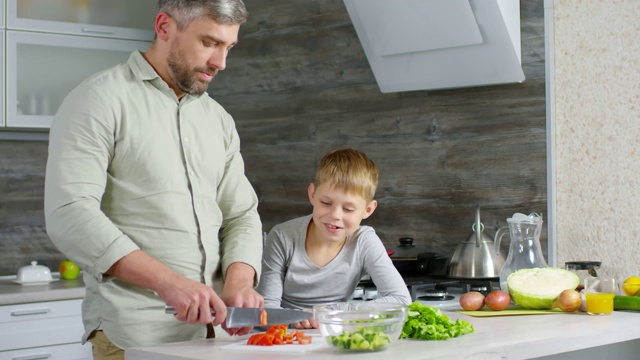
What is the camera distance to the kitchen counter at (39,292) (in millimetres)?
3289

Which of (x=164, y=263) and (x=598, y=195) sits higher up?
(x=598, y=195)

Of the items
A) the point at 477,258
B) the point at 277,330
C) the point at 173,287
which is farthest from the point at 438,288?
the point at 173,287

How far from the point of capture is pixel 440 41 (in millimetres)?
3035

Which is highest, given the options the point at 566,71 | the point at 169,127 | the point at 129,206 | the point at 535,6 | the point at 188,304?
the point at 535,6

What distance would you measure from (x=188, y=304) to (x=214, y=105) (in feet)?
1.97

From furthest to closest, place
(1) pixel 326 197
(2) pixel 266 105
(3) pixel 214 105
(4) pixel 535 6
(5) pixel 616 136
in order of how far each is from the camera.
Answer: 1. (2) pixel 266 105
2. (4) pixel 535 6
3. (5) pixel 616 136
4. (1) pixel 326 197
5. (3) pixel 214 105

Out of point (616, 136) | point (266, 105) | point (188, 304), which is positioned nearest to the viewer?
point (188, 304)

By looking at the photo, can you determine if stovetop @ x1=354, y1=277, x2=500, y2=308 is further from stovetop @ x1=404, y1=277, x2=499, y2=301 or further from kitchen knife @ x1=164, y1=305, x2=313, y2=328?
kitchen knife @ x1=164, y1=305, x2=313, y2=328

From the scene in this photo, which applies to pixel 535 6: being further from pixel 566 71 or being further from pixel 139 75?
pixel 139 75

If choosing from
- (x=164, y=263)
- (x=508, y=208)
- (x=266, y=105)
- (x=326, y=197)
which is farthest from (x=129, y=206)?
(x=266, y=105)

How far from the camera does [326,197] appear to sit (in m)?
2.42

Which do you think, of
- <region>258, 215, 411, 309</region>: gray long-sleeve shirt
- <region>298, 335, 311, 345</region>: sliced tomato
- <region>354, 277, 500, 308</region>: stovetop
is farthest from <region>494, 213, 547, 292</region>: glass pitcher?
<region>298, 335, 311, 345</region>: sliced tomato

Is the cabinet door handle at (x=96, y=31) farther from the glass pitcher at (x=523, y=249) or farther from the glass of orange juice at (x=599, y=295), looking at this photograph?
the glass of orange juice at (x=599, y=295)

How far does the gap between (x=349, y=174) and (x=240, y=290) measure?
1.91 ft
